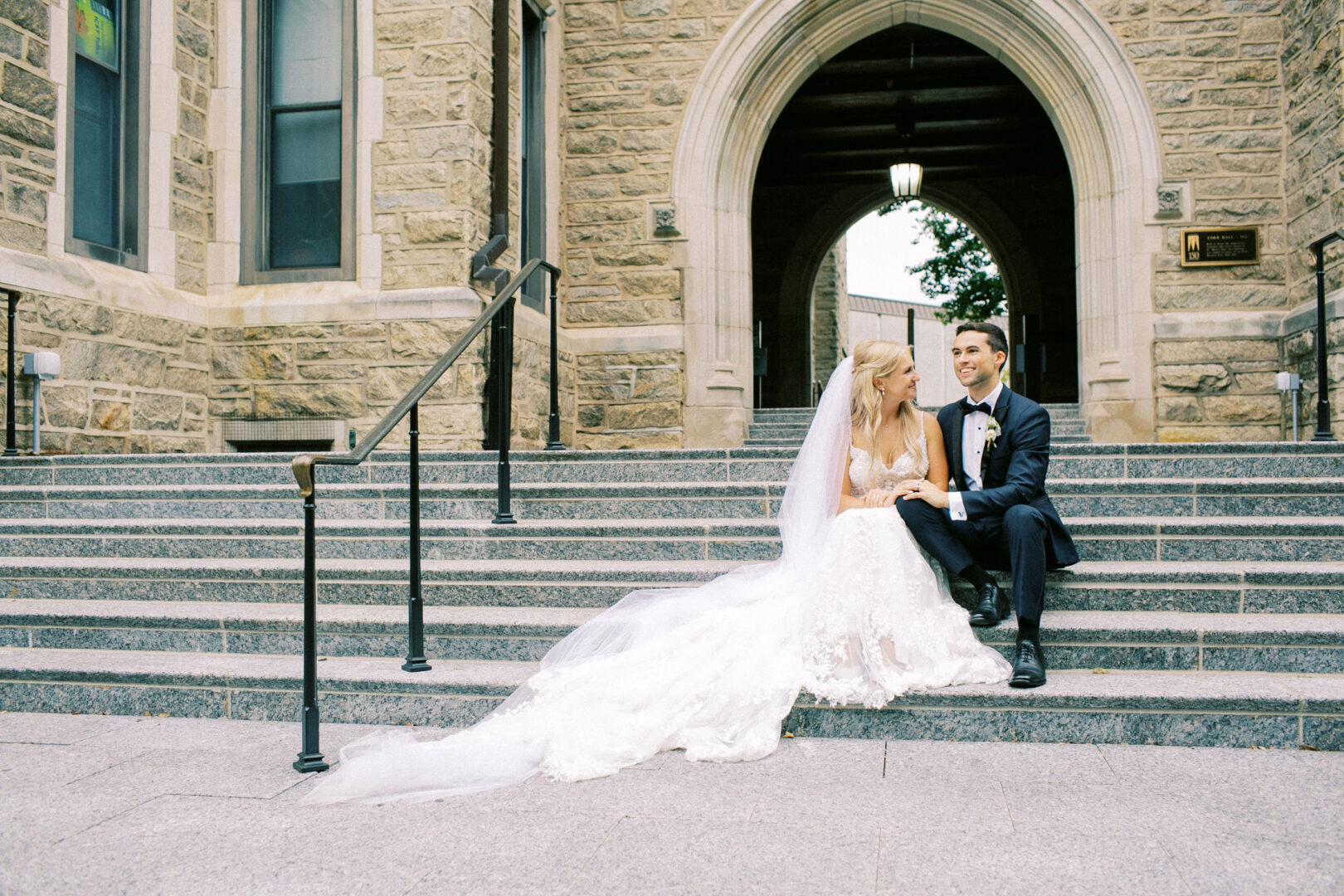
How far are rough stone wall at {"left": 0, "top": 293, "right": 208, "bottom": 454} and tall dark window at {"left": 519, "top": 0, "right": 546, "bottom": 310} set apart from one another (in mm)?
2758

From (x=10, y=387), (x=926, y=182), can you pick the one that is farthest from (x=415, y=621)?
(x=926, y=182)

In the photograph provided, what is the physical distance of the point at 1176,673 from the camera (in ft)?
12.8

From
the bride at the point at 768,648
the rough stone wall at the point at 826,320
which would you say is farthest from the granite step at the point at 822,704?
the rough stone wall at the point at 826,320

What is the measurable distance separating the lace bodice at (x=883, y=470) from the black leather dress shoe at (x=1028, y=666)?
33.3 inches

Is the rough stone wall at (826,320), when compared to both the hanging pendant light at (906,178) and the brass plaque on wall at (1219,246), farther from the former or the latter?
the brass plaque on wall at (1219,246)

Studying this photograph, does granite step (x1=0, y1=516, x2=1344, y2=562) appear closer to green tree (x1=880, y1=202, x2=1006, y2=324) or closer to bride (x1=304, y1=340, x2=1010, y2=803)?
bride (x1=304, y1=340, x2=1010, y2=803)

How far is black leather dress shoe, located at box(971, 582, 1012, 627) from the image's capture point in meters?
4.07

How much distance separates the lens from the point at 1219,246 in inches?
328

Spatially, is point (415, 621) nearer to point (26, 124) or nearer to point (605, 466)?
point (605, 466)

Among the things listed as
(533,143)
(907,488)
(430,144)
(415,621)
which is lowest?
(415,621)

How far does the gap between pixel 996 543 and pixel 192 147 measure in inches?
270

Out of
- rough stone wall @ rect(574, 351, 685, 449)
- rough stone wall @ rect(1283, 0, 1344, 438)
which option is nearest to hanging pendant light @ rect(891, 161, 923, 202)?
rough stone wall @ rect(1283, 0, 1344, 438)

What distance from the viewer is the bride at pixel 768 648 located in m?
3.38

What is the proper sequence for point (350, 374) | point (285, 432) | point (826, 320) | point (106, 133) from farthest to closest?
point (826, 320) → point (285, 432) → point (350, 374) → point (106, 133)
